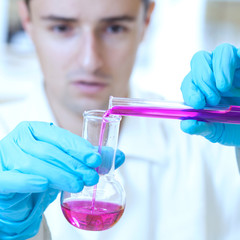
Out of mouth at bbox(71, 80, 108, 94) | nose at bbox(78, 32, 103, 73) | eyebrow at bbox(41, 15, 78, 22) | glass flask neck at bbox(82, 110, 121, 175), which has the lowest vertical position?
glass flask neck at bbox(82, 110, 121, 175)

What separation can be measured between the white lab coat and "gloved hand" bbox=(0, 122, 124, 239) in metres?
0.33

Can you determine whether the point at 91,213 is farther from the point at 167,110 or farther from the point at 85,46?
the point at 85,46

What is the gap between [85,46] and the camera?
5.52 ft

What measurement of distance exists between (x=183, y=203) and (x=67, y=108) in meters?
0.68

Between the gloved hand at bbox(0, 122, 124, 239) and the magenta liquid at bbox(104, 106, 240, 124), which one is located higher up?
the magenta liquid at bbox(104, 106, 240, 124)

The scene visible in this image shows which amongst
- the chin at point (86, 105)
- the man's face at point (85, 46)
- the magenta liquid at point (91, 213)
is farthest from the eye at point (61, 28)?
the magenta liquid at point (91, 213)

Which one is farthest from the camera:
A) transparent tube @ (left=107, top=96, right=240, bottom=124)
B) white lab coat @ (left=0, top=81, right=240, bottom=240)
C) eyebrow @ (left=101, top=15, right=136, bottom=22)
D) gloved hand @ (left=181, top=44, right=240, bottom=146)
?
eyebrow @ (left=101, top=15, right=136, bottom=22)

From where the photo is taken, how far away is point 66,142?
1.13m

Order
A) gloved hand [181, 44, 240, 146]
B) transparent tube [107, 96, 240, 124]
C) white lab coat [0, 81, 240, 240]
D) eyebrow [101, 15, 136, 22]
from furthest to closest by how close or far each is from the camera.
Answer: eyebrow [101, 15, 136, 22] < white lab coat [0, 81, 240, 240] < gloved hand [181, 44, 240, 146] < transparent tube [107, 96, 240, 124]

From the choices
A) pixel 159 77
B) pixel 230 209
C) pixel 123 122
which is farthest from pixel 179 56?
pixel 230 209

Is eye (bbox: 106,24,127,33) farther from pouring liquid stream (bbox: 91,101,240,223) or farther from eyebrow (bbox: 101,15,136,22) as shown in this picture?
pouring liquid stream (bbox: 91,101,240,223)

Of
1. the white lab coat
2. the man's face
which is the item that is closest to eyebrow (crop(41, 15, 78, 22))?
the man's face

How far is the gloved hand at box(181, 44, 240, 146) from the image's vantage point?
1204mm

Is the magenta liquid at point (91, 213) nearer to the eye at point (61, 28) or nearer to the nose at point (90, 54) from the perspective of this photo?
the nose at point (90, 54)
